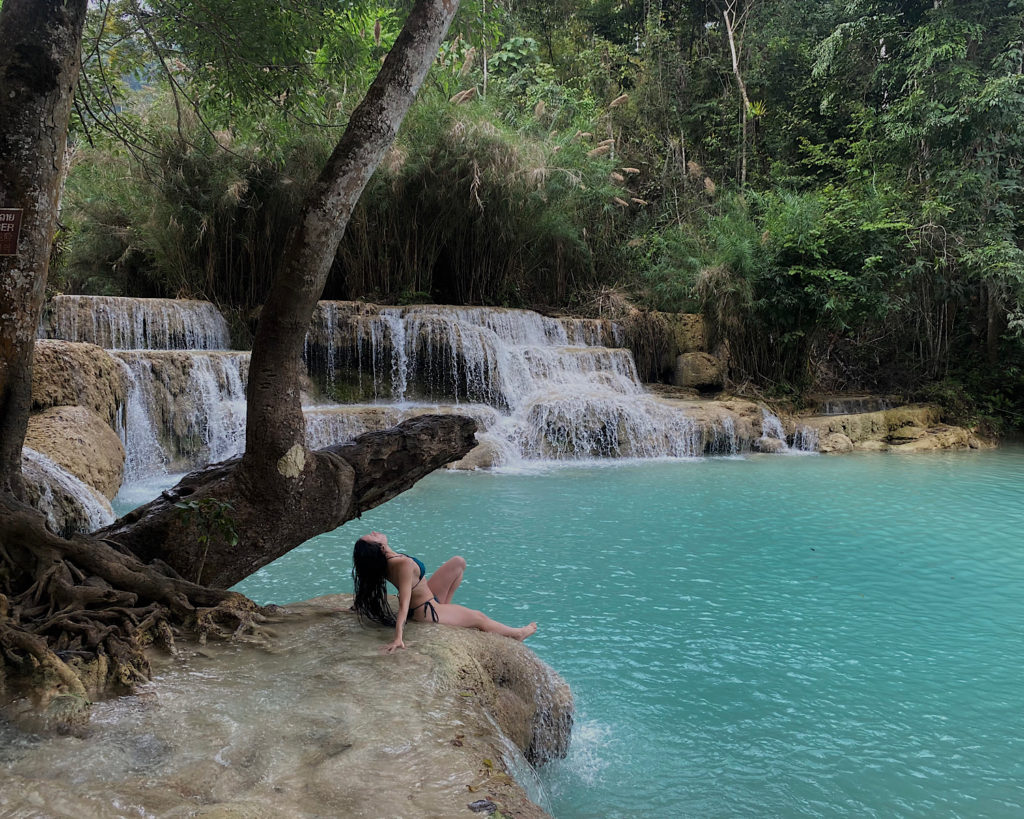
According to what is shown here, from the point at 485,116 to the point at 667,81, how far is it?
819cm

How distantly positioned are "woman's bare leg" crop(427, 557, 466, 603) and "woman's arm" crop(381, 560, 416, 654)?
30 cm

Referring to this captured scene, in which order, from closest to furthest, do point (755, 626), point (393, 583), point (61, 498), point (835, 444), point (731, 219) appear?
1. point (393, 583)
2. point (61, 498)
3. point (755, 626)
4. point (835, 444)
5. point (731, 219)

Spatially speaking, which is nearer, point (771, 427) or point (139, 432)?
point (139, 432)

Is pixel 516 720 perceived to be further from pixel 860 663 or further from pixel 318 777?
pixel 860 663

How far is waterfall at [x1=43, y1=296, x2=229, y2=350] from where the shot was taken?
34.3 feet

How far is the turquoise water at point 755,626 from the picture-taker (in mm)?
2891

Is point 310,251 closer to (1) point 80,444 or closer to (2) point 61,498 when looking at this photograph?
(2) point 61,498

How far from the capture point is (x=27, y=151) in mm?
2637

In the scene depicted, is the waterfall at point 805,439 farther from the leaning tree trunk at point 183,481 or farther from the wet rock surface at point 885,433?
the leaning tree trunk at point 183,481

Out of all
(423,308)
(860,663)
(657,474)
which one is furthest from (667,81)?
(860,663)

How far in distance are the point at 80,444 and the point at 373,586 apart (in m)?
3.97

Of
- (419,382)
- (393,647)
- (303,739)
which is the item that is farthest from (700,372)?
(303,739)

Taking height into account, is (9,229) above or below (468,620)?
above

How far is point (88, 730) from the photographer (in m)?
2.04
